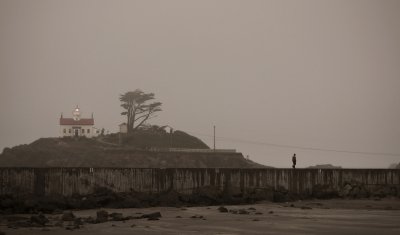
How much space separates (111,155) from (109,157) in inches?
36.5

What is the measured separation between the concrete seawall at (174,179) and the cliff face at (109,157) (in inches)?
1912

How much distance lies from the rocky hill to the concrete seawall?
1907 inches

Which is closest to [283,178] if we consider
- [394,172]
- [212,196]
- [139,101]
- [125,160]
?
[212,196]

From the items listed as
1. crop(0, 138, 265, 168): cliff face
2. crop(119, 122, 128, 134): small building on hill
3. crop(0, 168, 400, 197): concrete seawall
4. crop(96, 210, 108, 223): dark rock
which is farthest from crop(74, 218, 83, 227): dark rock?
crop(119, 122, 128, 134): small building on hill

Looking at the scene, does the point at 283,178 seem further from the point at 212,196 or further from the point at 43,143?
the point at 43,143

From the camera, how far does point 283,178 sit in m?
38.8

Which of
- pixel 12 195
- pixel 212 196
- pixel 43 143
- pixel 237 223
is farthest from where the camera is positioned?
pixel 43 143

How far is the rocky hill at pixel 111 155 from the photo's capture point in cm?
9106

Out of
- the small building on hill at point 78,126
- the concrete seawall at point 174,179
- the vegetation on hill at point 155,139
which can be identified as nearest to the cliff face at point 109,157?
the vegetation on hill at point 155,139

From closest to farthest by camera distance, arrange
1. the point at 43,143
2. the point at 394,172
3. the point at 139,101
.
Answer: the point at 394,172 < the point at 43,143 < the point at 139,101

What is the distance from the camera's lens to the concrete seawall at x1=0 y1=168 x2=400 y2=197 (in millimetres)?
32644

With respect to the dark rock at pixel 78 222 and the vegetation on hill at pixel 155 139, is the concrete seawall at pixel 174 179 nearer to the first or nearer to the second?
the dark rock at pixel 78 222

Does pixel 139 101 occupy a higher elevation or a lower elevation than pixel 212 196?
higher

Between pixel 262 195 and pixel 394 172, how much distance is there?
Result: 10.7 m
